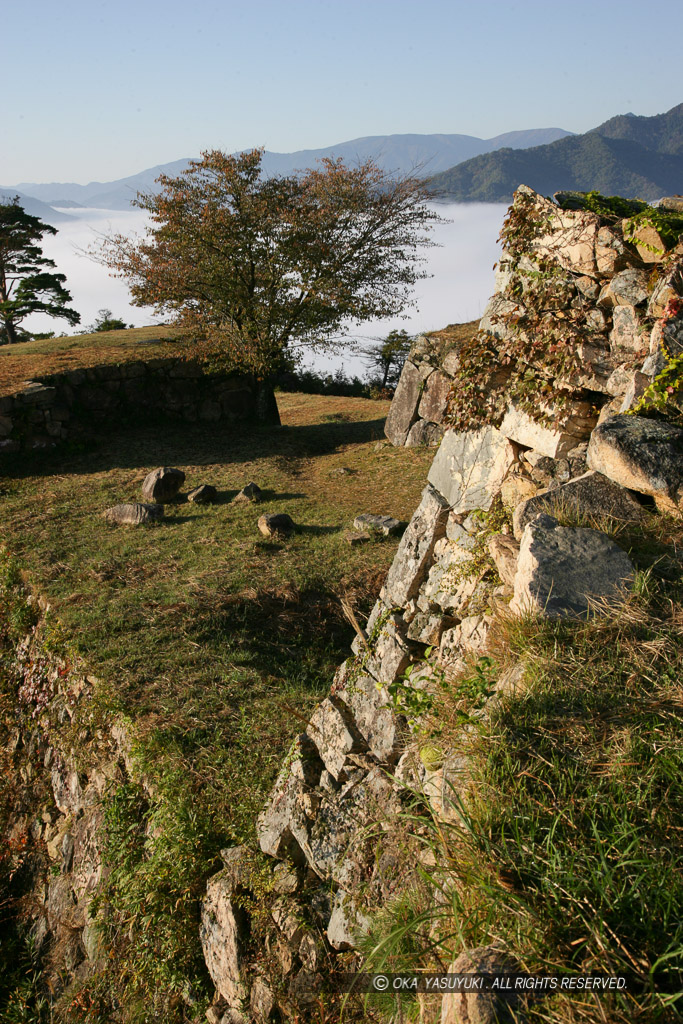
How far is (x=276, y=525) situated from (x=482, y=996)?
7.15m

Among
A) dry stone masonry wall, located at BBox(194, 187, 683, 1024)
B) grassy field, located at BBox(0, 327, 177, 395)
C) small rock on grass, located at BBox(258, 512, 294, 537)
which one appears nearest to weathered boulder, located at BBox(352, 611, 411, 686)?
dry stone masonry wall, located at BBox(194, 187, 683, 1024)

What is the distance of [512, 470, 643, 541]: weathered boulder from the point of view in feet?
10.3

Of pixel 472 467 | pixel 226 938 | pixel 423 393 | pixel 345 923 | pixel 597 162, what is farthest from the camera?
pixel 597 162

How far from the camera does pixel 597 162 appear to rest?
38.3m

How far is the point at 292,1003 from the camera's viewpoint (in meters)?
3.02

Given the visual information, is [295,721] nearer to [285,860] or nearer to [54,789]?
[285,860]

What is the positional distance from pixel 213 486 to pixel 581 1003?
9541 mm

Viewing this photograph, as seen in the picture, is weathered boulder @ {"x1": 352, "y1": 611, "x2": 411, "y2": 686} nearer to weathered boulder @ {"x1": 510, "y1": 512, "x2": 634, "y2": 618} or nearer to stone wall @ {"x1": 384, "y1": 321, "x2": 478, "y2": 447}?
weathered boulder @ {"x1": 510, "y1": 512, "x2": 634, "y2": 618}

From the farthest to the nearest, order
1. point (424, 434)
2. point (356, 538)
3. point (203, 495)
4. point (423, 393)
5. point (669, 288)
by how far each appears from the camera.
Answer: point (424, 434)
point (423, 393)
point (203, 495)
point (356, 538)
point (669, 288)

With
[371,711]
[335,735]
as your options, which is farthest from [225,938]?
[371,711]

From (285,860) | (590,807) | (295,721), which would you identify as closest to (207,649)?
(295,721)

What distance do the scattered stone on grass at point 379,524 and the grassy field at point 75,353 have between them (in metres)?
7.52

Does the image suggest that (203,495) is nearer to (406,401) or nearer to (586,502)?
(406,401)

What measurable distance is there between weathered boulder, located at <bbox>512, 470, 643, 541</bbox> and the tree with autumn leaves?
1032 cm
